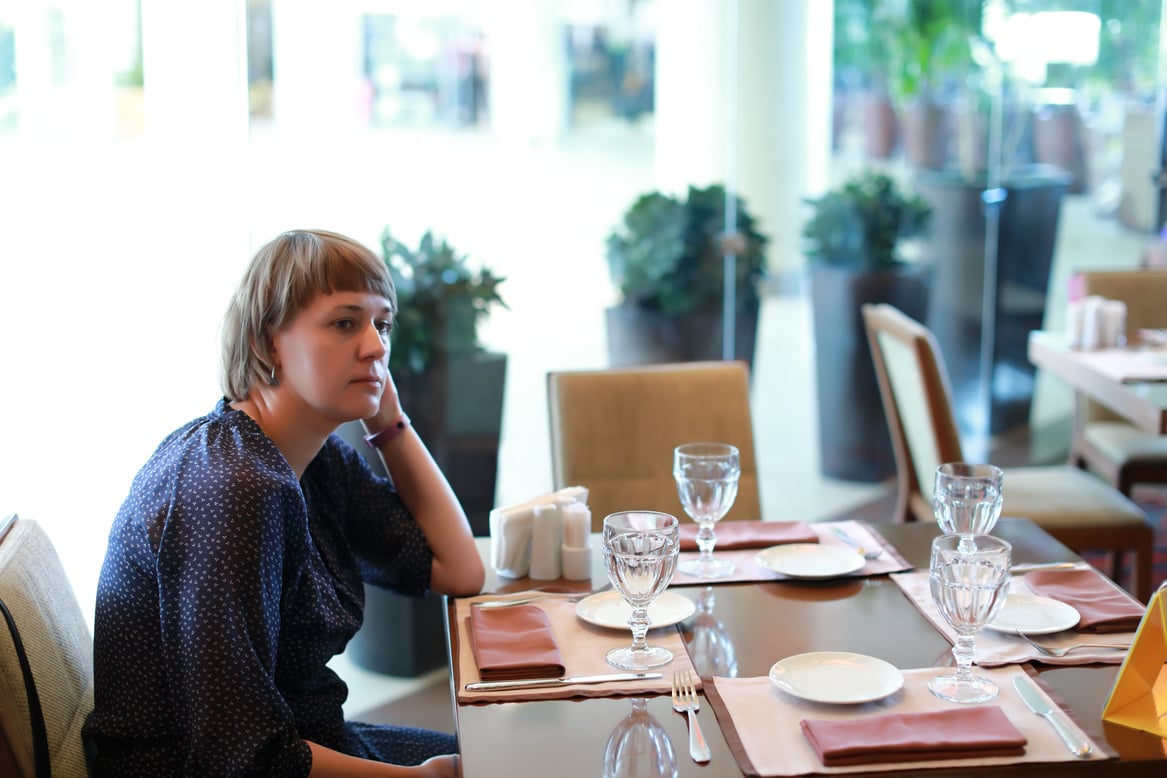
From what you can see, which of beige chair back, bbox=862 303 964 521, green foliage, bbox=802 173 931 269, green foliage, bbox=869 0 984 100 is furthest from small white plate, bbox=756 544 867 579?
green foliage, bbox=869 0 984 100

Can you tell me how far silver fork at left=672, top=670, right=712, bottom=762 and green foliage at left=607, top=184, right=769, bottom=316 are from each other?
2398 millimetres

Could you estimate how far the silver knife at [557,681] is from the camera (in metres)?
1.45

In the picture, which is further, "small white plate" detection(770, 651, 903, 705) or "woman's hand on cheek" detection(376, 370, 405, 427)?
"woman's hand on cheek" detection(376, 370, 405, 427)

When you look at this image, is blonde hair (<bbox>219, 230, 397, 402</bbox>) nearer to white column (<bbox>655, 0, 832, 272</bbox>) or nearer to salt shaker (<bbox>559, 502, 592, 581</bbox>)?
salt shaker (<bbox>559, 502, 592, 581</bbox>)

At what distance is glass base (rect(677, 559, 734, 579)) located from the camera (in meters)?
1.84

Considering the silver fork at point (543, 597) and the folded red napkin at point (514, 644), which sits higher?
the folded red napkin at point (514, 644)

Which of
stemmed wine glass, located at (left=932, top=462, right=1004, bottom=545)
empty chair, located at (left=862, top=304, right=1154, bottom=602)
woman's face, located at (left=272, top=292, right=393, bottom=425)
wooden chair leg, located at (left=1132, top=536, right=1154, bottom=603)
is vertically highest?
woman's face, located at (left=272, top=292, right=393, bottom=425)

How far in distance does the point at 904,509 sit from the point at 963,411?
2.11m

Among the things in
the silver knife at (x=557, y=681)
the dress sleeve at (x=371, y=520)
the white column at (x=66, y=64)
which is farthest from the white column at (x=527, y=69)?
the silver knife at (x=557, y=681)

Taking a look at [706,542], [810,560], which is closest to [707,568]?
[706,542]

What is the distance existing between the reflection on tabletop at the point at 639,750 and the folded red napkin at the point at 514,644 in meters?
0.16

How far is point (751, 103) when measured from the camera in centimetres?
394

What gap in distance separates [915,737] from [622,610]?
1.62 feet

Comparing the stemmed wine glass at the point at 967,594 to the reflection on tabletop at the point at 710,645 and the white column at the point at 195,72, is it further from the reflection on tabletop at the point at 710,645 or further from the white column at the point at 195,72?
the white column at the point at 195,72
